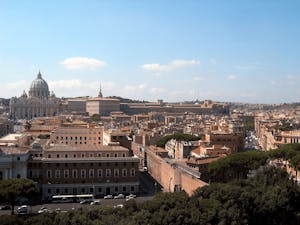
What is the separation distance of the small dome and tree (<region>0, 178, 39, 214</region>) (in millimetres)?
101637

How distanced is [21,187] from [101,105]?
99.3 m

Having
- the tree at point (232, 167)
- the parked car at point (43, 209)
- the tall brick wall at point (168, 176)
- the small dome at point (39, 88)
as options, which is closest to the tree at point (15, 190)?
the parked car at point (43, 209)

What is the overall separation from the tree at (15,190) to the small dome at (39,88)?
10164 centimetres

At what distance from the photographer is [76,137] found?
149 feet

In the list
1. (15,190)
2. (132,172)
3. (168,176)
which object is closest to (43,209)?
(15,190)

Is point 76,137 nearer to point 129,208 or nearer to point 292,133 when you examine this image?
point 292,133

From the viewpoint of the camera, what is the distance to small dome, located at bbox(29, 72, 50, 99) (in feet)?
414

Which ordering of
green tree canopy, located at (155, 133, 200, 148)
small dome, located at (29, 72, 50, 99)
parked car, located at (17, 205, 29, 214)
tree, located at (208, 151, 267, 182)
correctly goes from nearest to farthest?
parked car, located at (17, 205, 29, 214)
tree, located at (208, 151, 267, 182)
green tree canopy, located at (155, 133, 200, 148)
small dome, located at (29, 72, 50, 99)

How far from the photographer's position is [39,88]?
127 meters

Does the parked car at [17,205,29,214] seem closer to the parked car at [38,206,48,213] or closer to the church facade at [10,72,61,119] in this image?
the parked car at [38,206,48,213]

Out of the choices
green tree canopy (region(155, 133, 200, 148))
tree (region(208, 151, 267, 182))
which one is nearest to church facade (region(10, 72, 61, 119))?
green tree canopy (region(155, 133, 200, 148))

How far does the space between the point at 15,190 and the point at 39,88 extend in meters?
104

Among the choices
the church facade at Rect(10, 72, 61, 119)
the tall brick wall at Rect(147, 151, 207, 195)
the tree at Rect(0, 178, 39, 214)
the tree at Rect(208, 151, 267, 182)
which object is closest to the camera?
the tree at Rect(0, 178, 39, 214)

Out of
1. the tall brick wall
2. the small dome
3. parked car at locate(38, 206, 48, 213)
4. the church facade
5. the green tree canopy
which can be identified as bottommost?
parked car at locate(38, 206, 48, 213)
